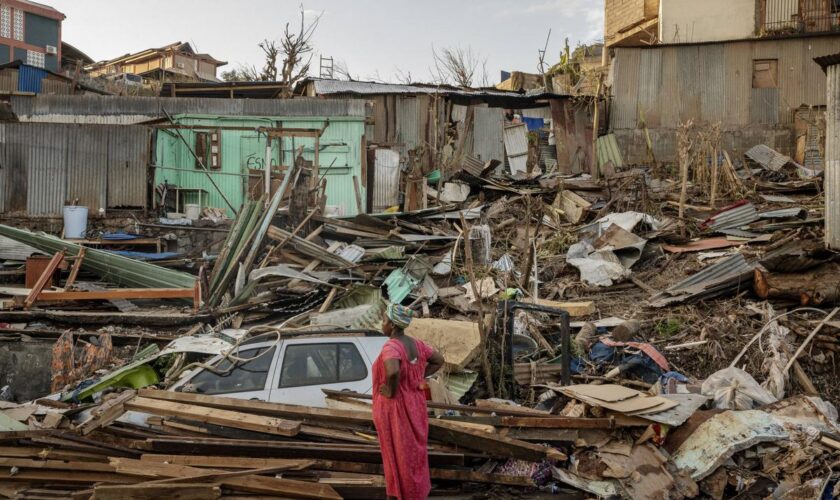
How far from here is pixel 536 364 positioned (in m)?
8.09

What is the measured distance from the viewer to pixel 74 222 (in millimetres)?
15477

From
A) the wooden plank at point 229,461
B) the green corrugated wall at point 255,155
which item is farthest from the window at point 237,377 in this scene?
the green corrugated wall at point 255,155

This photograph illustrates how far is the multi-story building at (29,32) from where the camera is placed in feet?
A: 114

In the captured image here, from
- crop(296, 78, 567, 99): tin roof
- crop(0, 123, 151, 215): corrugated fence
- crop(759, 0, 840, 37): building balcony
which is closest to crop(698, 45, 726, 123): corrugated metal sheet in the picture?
crop(759, 0, 840, 37): building balcony

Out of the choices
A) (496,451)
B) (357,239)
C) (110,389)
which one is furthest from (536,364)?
(357,239)

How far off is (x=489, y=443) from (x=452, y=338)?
273cm

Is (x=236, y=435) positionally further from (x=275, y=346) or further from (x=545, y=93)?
(x=545, y=93)

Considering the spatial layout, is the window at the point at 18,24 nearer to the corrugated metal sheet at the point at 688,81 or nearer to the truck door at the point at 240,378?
the corrugated metal sheet at the point at 688,81

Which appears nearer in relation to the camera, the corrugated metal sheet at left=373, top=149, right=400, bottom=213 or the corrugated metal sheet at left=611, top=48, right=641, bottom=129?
the corrugated metal sheet at left=373, top=149, right=400, bottom=213

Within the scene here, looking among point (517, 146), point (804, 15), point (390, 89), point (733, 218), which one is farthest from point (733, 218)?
point (804, 15)

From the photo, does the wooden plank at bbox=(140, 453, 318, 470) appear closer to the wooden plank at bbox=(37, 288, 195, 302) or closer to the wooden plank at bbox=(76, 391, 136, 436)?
the wooden plank at bbox=(76, 391, 136, 436)

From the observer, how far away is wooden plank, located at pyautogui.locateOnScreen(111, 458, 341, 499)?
513cm

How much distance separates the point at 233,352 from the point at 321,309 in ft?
12.1

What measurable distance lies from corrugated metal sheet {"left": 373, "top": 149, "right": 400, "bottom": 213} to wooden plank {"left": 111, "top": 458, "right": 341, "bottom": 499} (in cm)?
1382
